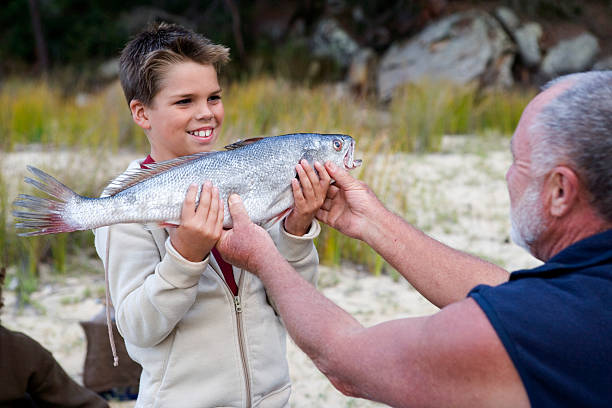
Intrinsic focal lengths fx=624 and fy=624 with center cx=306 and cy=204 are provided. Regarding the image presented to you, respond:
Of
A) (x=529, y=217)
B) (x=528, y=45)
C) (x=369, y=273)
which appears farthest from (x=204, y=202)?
(x=528, y=45)

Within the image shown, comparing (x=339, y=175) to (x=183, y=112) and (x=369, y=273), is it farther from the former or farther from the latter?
(x=369, y=273)

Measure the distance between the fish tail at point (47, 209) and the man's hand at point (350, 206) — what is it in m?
0.90

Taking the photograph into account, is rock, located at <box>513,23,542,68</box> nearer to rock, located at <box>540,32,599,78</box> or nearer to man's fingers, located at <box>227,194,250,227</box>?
rock, located at <box>540,32,599,78</box>

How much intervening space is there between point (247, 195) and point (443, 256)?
0.76 m

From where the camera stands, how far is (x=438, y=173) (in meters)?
7.64

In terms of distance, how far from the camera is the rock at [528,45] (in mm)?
15969

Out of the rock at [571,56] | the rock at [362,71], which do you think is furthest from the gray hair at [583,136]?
the rock at [571,56]

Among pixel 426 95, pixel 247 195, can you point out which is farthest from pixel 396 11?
pixel 247 195

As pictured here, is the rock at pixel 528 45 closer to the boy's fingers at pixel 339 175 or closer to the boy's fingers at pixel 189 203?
the boy's fingers at pixel 339 175

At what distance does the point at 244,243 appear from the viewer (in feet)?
6.15

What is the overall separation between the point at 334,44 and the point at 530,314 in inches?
629

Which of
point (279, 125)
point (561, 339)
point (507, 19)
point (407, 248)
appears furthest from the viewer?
point (507, 19)

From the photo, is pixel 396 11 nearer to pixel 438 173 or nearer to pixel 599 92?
pixel 438 173

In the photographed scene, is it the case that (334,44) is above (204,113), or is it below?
above
